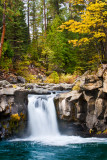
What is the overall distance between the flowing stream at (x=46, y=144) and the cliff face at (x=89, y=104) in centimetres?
102

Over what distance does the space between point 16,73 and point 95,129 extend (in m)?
13.7

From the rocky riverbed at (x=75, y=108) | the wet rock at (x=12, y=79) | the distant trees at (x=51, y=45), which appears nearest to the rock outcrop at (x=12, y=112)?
the rocky riverbed at (x=75, y=108)

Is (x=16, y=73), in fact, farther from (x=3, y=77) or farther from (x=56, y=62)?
(x=56, y=62)

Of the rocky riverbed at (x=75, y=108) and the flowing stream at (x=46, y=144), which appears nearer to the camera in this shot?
the flowing stream at (x=46, y=144)

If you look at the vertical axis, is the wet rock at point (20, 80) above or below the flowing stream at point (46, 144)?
above

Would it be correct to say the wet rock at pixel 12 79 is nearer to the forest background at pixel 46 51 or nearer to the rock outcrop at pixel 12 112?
the forest background at pixel 46 51

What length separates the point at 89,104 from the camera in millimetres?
11312

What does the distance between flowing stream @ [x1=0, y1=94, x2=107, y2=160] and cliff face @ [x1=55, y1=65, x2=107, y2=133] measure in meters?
1.02

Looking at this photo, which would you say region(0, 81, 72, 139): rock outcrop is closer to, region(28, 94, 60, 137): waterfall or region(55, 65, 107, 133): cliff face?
region(28, 94, 60, 137): waterfall

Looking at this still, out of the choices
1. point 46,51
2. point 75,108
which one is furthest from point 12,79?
point 75,108

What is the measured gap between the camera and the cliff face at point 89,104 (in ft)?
35.9

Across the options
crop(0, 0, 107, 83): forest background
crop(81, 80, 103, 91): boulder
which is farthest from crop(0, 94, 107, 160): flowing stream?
crop(0, 0, 107, 83): forest background

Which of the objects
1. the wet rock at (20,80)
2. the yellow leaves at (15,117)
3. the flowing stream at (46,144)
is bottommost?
the flowing stream at (46,144)

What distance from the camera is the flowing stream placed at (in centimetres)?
757
